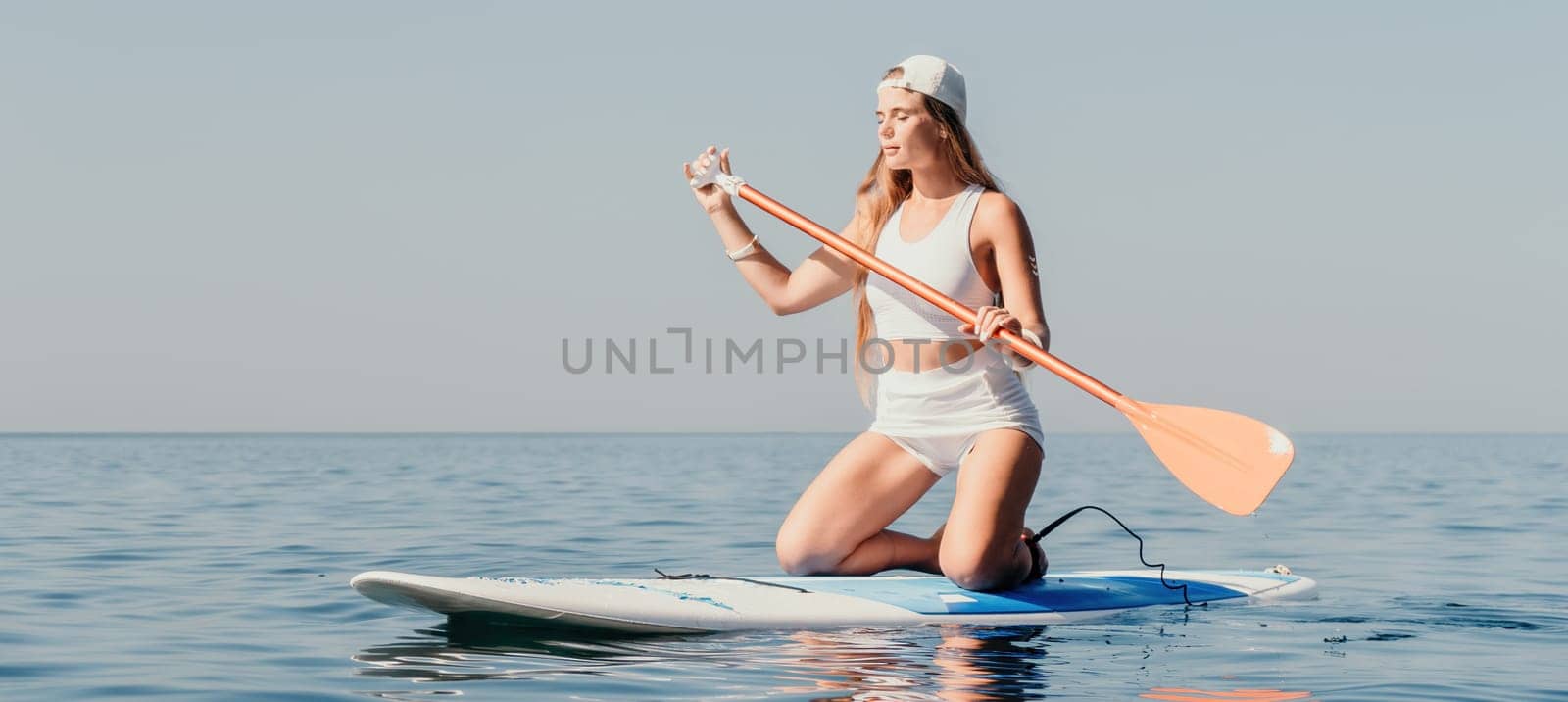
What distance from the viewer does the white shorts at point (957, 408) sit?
468 centimetres

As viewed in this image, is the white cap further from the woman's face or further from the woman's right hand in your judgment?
the woman's right hand

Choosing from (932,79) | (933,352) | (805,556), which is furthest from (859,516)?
(932,79)

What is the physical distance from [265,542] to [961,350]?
5177 mm

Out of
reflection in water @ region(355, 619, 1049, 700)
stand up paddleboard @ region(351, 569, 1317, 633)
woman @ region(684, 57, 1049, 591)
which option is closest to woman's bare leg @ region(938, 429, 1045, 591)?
woman @ region(684, 57, 1049, 591)

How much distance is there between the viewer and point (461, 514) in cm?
1091

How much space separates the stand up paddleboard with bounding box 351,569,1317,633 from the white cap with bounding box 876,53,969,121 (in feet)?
5.20

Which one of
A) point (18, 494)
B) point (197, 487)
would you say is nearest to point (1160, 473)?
point (197, 487)

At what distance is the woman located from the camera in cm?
461

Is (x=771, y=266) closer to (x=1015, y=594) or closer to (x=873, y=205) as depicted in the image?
(x=873, y=205)

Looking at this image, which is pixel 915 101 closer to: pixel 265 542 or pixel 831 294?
pixel 831 294

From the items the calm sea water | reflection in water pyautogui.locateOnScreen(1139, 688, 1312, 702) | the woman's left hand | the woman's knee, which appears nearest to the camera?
reflection in water pyautogui.locateOnScreen(1139, 688, 1312, 702)

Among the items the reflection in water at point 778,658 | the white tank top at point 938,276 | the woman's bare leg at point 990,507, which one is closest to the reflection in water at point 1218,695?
the reflection in water at point 778,658

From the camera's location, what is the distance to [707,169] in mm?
5176

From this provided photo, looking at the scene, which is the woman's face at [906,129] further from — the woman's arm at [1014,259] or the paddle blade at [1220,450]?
the paddle blade at [1220,450]
